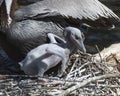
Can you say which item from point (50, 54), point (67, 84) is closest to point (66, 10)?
point (50, 54)

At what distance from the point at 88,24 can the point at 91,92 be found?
151 centimetres

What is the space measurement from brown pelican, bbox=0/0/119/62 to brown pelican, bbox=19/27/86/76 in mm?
530

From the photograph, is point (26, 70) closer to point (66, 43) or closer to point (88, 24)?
point (66, 43)

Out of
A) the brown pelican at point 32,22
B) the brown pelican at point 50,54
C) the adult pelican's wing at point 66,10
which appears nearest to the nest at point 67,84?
the brown pelican at point 50,54

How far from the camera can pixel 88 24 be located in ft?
23.9

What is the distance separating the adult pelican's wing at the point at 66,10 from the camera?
6754 mm

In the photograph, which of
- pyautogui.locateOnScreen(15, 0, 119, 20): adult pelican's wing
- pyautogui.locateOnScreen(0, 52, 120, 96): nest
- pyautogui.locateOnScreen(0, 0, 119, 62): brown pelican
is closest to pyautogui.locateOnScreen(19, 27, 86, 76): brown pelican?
pyautogui.locateOnScreen(0, 52, 120, 96): nest

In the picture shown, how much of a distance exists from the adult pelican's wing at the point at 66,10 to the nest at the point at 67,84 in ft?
2.43

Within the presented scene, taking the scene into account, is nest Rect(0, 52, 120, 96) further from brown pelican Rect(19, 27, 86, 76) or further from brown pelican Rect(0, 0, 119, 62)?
brown pelican Rect(0, 0, 119, 62)

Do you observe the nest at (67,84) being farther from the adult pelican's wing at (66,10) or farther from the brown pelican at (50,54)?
the adult pelican's wing at (66,10)

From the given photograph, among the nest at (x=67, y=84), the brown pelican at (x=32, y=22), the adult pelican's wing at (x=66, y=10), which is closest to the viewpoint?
the nest at (x=67, y=84)

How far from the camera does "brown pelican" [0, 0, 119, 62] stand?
6652mm

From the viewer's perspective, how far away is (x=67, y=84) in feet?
19.2

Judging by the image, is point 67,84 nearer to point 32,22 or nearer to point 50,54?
point 50,54
